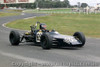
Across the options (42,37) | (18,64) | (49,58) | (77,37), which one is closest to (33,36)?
(42,37)

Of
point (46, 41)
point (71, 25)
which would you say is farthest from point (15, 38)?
point (71, 25)

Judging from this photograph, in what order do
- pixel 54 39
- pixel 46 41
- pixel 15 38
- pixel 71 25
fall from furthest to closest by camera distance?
pixel 71 25, pixel 15 38, pixel 54 39, pixel 46 41

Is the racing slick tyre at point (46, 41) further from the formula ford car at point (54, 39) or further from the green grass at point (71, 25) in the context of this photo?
the green grass at point (71, 25)

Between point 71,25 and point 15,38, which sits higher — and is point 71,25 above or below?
below

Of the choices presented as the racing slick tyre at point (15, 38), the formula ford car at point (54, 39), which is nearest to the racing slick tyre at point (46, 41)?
the formula ford car at point (54, 39)

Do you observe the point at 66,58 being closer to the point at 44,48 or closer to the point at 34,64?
the point at 34,64

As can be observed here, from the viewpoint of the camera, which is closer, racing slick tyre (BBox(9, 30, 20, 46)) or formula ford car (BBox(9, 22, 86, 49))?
formula ford car (BBox(9, 22, 86, 49))

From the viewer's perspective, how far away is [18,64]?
8.17 m

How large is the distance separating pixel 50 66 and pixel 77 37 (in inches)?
177

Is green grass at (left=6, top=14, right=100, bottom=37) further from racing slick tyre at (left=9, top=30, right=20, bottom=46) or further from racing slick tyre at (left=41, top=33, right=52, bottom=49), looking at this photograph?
racing slick tyre at (left=41, top=33, right=52, bottom=49)

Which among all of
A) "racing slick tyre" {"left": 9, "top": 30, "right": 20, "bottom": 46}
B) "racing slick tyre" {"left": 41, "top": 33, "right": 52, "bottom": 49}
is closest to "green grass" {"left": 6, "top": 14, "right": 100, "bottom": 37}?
"racing slick tyre" {"left": 9, "top": 30, "right": 20, "bottom": 46}

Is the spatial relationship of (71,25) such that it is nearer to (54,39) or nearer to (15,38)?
(15,38)

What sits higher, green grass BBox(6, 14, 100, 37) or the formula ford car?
the formula ford car

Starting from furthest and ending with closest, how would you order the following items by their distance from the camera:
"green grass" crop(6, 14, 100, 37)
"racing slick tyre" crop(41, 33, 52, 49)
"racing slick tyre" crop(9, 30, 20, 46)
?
"green grass" crop(6, 14, 100, 37) → "racing slick tyre" crop(9, 30, 20, 46) → "racing slick tyre" crop(41, 33, 52, 49)
